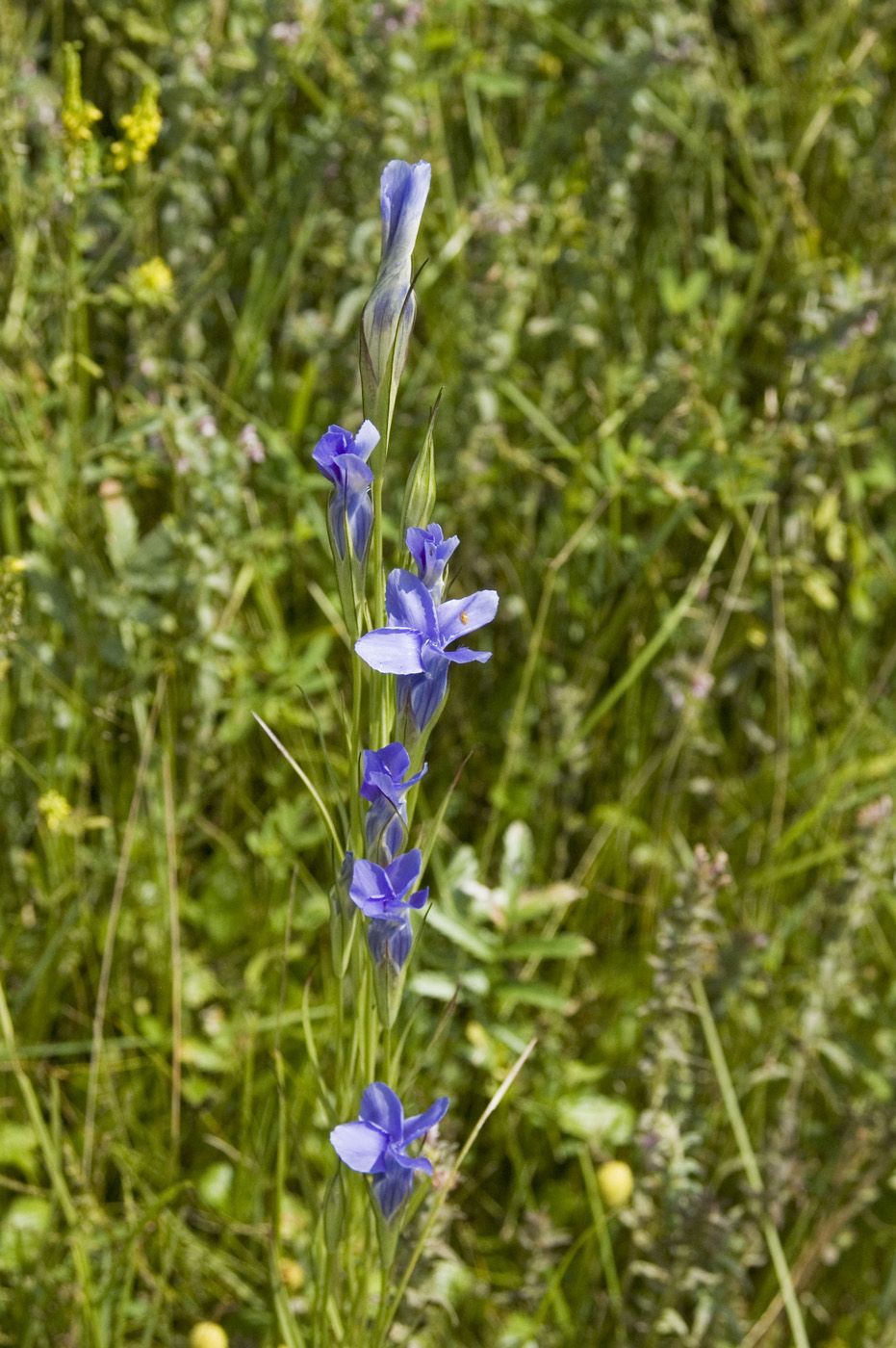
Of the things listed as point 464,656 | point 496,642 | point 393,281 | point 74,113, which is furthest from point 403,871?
point 496,642

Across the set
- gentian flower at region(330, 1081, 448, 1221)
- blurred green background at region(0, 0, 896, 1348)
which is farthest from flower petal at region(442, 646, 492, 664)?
blurred green background at region(0, 0, 896, 1348)

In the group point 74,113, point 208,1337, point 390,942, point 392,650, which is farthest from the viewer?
point 74,113

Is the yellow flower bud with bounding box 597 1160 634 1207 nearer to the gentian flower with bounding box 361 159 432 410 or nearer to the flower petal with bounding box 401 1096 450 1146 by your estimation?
the flower petal with bounding box 401 1096 450 1146

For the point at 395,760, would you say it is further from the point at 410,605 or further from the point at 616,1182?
the point at 616,1182

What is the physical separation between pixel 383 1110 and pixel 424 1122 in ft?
0.10

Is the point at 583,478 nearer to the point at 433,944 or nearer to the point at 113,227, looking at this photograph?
the point at 433,944

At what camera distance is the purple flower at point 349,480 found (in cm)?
77

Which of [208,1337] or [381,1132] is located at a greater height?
[381,1132]

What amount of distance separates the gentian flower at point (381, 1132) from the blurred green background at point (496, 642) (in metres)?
Result: 0.54

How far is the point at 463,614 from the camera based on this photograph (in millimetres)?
795

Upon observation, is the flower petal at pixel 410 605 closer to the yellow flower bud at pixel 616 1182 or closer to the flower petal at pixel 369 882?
the flower petal at pixel 369 882

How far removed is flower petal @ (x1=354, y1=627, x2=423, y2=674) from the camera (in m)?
0.73

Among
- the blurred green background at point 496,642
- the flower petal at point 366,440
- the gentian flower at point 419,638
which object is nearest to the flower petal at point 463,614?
the gentian flower at point 419,638

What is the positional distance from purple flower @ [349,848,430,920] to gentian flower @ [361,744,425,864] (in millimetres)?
21
